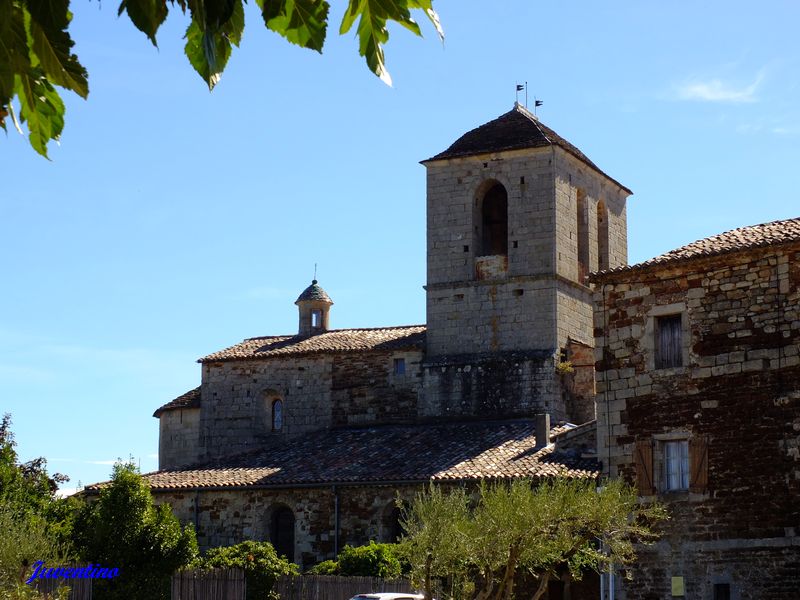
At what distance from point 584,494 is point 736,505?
121 inches

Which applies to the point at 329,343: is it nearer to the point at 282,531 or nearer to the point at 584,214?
the point at 282,531

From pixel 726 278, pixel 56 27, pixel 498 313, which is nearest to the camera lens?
pixel 56 27

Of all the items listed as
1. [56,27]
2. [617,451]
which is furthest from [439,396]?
[56,27]

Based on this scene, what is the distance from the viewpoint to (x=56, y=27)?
121 inches

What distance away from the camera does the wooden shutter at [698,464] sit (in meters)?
24.3

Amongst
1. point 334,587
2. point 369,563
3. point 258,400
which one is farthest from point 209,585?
point 258,400

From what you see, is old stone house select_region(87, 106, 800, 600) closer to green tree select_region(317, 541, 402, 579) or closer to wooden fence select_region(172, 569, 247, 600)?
green tree select_region(317, 541, 402, 579)

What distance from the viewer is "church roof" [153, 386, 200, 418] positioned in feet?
141

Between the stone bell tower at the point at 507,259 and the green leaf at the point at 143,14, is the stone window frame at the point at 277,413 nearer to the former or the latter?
the stone bell tower at the point at 507,259

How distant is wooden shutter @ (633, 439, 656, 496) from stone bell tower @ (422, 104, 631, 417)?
38.1 ft

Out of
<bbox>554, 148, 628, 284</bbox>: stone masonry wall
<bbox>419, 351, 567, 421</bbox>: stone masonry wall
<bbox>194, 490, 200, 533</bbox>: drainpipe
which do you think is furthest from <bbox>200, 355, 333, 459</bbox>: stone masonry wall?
<bbox>554, 148, 628, 284</bbox>: stone masonry wall

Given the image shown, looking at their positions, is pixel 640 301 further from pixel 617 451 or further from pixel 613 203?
pixel 613 203

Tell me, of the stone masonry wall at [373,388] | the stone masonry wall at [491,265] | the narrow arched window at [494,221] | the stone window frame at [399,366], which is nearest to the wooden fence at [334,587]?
the stone masonry wall at [373,388]

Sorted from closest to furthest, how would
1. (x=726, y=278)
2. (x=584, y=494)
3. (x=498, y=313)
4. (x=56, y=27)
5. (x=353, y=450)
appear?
1. (x=56, y=27)
2. (x=584, y=494)
3. (x=726, y=278)
4. (x=353, y=450)
5. (x=498, y=313)
